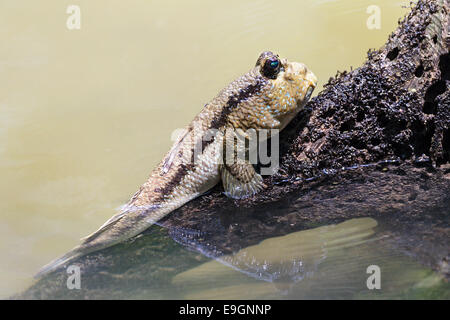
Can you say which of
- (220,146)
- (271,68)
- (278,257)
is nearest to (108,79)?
(220,146)

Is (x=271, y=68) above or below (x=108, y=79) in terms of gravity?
below


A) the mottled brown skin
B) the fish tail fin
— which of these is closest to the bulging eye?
the mottled brown skin

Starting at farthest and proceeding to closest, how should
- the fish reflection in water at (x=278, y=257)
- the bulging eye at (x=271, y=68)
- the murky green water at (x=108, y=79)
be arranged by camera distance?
the murky green water at (x=108, y=79) → the bulging eye at (x=271, y=68) → the fish reflection in water at (x=278, y=257)

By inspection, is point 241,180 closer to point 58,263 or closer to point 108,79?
point 58,263

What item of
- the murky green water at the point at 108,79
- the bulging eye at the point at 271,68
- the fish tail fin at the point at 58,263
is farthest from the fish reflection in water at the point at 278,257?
the murky green water at the point at 108,79

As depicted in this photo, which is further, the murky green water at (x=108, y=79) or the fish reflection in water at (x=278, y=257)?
the murky green water at (x=108, y=79)

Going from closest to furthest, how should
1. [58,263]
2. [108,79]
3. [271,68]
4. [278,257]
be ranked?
1. [278,257]
2. [58,263]
3. [271,68]
4. [108,79]

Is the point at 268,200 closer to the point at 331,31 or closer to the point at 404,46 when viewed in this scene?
the point at 404,46

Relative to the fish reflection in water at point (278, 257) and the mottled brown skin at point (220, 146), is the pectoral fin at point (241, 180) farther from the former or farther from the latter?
the fish reflection in water at point (278, 257)
